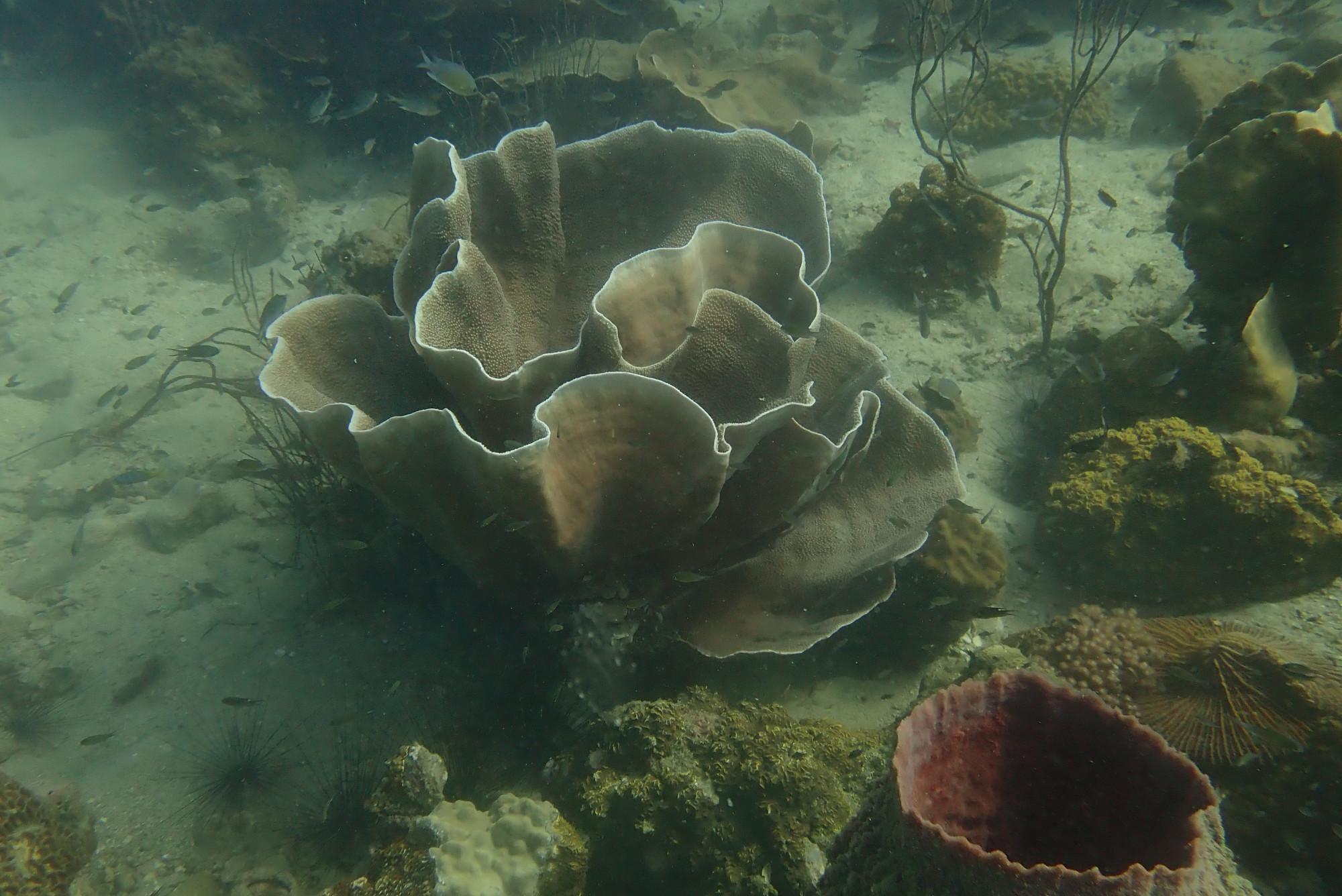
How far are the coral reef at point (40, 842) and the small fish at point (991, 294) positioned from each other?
6.17m

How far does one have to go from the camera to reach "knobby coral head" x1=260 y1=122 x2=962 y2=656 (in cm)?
229

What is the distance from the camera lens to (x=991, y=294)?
4629mm

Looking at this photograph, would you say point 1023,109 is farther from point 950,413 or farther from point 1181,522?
point 1181,522

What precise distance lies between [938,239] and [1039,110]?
359 centimetres

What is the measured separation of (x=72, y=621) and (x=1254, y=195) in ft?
26.3

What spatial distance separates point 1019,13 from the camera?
377 inches

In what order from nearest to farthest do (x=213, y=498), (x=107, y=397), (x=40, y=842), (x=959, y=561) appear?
(x=40, y=842), (x=959, y=561), (x=213, y=498), (x=107, y=397)

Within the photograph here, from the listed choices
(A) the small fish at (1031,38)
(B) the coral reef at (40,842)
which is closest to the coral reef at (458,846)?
(B) the coral reef at (40,842)

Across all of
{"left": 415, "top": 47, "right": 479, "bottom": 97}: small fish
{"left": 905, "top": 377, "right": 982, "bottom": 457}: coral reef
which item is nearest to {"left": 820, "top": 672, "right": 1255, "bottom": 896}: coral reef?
{"left": 905, "top": 377, "right": 982, "bottom": 457}: coral reef

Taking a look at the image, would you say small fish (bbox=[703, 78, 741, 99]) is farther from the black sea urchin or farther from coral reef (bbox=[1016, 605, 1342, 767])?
the black sea urchin

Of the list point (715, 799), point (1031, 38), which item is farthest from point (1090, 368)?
point (715, 799)

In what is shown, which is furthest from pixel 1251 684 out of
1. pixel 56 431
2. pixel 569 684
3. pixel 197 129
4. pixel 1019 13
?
pixel 197 129

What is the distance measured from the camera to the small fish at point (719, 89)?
6.78 metres

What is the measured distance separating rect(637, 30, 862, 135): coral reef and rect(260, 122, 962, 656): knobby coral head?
3.75 metres
